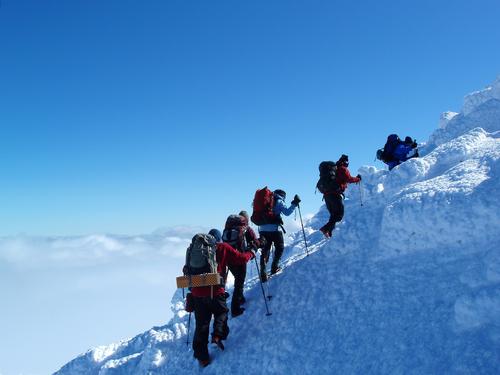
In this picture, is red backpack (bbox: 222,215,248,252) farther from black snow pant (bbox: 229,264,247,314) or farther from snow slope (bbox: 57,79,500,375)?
snow slope (bbox: 57,79,500,375)

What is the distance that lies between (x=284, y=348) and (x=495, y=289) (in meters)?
4.84

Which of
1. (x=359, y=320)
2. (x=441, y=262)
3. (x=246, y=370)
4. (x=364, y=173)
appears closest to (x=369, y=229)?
(x=441, y=262)

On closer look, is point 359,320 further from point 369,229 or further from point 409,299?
point 369,229

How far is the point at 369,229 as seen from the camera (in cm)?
1163

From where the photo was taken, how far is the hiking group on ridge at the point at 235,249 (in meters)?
9.82

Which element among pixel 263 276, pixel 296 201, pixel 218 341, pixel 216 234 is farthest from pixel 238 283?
pixel 296 201

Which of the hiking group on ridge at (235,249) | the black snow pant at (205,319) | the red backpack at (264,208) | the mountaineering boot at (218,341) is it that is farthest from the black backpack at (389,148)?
the mountaineering boot at (218,341)

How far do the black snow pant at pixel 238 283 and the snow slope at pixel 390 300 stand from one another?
0.36 m

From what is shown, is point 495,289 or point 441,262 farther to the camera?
point 441,262

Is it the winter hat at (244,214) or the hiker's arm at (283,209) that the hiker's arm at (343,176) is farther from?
the winter hat at (244,214)

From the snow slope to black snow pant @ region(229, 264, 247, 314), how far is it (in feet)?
1.17

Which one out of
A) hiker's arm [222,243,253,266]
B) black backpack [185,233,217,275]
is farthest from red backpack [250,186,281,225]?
black backpack [185,233,217,275]

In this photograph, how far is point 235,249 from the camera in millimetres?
10766

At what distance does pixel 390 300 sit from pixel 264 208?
185 inches
